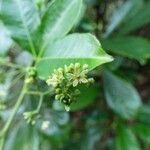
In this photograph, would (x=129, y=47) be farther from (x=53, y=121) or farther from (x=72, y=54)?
(x=72, y=54)

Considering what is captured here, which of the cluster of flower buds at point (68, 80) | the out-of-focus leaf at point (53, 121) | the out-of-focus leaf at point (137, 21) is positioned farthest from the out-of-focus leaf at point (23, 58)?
the cluster of flower buds at point (68, 80)

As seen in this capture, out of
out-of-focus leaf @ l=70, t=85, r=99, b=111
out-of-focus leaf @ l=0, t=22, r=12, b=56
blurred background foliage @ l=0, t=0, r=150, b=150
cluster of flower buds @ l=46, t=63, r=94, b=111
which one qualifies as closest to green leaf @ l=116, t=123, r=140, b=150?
blurred background foliage @ l=0, t=0, r=150, b=150

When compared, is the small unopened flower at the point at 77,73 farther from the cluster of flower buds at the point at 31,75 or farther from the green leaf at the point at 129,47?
the green leaf at the point at 129,47

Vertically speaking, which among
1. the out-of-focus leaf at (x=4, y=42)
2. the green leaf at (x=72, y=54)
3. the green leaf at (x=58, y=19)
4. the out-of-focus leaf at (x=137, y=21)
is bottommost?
the green leaf at (x=72, y=54)

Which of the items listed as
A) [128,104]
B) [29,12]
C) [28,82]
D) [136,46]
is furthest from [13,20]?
[128,104]

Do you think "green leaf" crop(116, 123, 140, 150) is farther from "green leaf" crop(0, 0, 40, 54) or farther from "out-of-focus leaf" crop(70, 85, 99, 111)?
"green leaf" crop(0, 0, 40, 54)

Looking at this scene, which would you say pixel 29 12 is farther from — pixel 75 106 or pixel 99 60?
pixel 75 106
